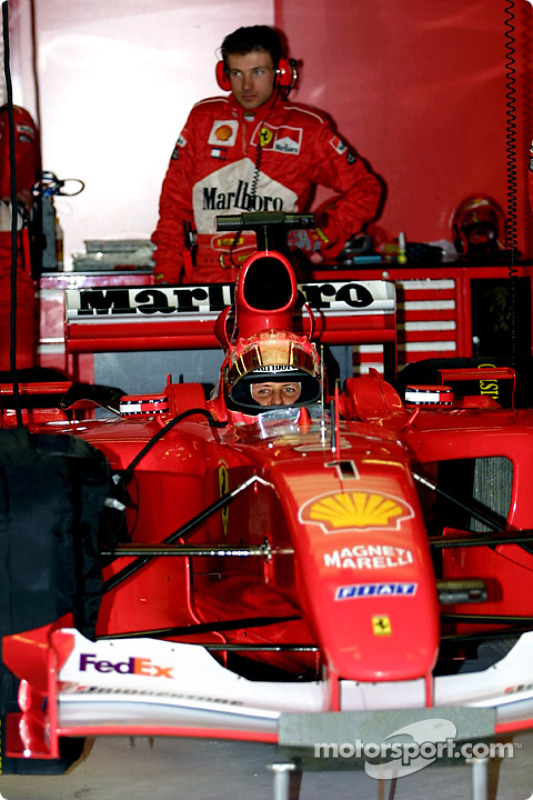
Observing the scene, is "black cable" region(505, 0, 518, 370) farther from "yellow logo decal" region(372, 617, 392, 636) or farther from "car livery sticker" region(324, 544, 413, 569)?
"yellow logo decal" region(372, 617, 392, 636)

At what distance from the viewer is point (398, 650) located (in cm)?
204

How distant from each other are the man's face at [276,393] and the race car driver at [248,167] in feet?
7.94

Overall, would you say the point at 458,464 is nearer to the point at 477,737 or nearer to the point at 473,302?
the point at 477,737

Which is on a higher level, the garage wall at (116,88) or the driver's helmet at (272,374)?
the garage wall at (116,88)

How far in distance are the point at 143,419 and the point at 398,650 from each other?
1689mm

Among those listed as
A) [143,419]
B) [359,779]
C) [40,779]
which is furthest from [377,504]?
[143,419]

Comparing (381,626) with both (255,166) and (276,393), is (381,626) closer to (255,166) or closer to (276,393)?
(276,393)

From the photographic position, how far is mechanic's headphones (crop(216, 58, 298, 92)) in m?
5.51

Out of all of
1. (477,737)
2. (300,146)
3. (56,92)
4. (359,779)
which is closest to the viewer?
(477,737)

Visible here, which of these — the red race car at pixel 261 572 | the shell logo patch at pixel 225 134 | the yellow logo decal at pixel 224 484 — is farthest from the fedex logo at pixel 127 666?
the shell logo patch at pixel 225 134

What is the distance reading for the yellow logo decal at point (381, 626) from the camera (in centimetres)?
206

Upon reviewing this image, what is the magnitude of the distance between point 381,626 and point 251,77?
167 inches

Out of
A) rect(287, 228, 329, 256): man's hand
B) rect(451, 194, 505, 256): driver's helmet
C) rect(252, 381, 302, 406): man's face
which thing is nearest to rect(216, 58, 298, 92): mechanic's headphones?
rect(287, 228, 329, 256): man's hand

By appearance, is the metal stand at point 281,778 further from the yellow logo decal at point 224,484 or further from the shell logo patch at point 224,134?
the shell logo patch at point 224,134
